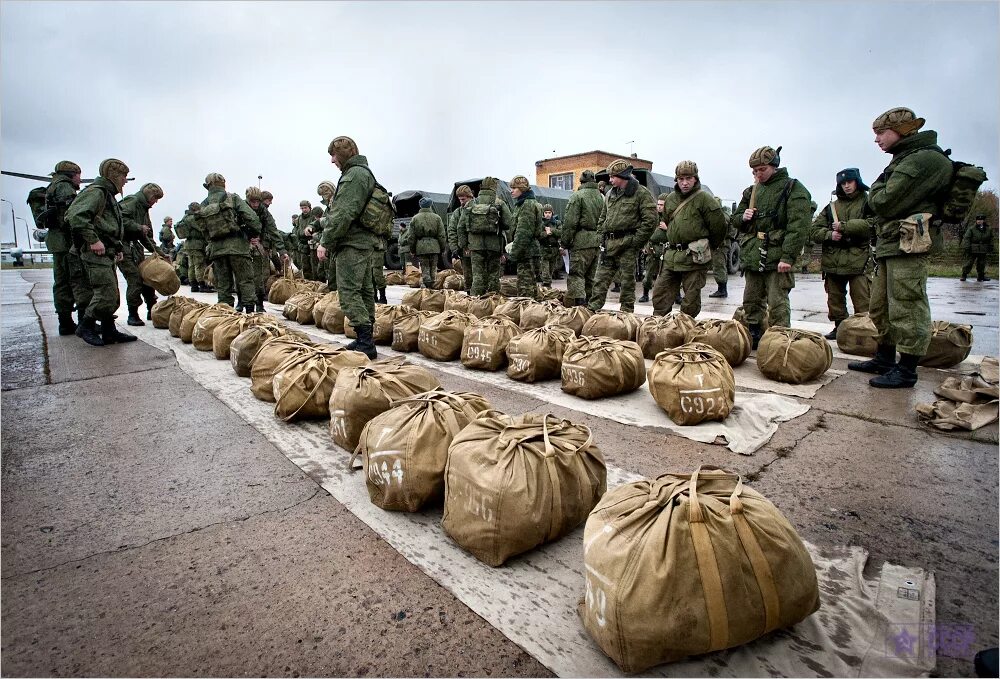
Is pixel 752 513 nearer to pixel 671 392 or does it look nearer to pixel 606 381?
pixel 671 392

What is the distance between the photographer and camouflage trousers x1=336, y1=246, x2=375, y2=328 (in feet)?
15.9

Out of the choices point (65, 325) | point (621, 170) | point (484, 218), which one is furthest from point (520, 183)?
point (65, 325)

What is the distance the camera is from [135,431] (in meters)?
2.96

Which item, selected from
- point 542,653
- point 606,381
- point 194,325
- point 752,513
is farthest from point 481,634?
point 194,325

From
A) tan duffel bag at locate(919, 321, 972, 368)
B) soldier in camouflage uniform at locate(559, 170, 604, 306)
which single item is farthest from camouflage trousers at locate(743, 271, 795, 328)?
soldier in camouflage uniform at locate(559, 170, 604, 306)

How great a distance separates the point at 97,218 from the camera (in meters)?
5.47

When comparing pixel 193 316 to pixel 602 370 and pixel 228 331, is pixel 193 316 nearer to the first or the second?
pixel 228 331

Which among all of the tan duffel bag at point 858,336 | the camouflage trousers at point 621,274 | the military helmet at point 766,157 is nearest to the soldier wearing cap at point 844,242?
the tan duffel bag at point 858,336

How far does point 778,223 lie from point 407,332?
375 cm

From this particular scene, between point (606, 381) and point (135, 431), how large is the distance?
2951 mm

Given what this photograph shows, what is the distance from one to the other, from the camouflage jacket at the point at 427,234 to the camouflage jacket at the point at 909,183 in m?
6.95

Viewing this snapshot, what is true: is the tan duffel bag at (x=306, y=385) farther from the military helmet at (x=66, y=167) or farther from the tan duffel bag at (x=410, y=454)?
the military helmet at (x=66, y=167)

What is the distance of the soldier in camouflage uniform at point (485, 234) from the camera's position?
7.52 meters

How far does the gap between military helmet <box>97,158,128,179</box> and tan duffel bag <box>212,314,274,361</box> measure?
8.03 feet
